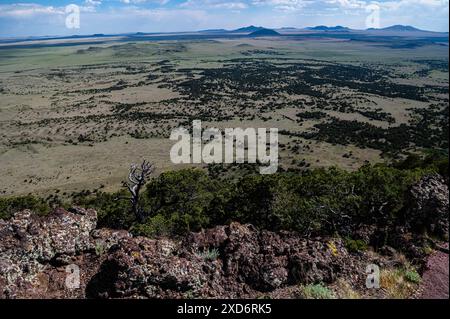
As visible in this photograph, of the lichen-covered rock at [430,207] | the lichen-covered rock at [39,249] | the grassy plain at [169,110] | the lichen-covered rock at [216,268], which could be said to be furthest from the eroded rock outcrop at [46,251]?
the grassy plain at [169,110]

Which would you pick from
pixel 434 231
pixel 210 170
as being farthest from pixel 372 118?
pixel 434 231

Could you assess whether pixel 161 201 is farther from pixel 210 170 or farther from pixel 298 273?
pixel 210 170

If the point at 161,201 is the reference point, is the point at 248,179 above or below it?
above

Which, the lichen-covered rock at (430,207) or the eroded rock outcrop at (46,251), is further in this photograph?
the lichen-covered rock at (430,207)

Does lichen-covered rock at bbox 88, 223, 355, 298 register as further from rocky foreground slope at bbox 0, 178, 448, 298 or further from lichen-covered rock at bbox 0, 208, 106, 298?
lichen-covered rock at bbox 0, 208, 106, 298

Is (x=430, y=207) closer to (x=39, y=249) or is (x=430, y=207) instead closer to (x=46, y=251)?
(x=46, y=251)

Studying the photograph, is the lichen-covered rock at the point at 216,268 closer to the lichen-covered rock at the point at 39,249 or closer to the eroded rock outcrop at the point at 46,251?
the eroded rock outcrop at the point at 46,251

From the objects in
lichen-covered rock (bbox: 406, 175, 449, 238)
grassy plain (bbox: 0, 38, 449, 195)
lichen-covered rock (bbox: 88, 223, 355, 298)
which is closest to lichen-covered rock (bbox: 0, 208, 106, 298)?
lichen-covered rock (bbox: 88, 223, 355, 298)

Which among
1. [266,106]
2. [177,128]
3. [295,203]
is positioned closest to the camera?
[295,203]
